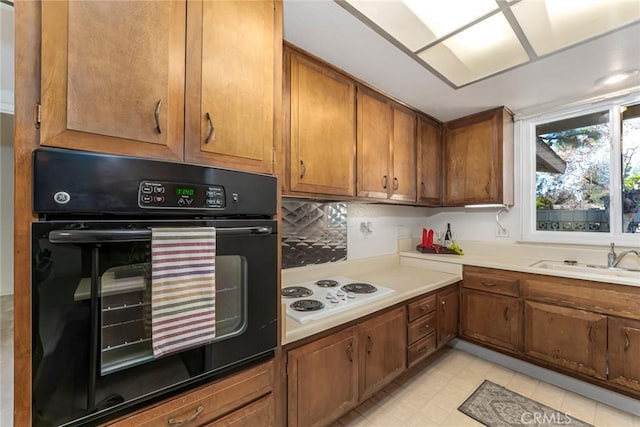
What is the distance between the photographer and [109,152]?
72 centimetres

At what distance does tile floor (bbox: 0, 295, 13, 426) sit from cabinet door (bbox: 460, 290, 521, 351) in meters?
2.81

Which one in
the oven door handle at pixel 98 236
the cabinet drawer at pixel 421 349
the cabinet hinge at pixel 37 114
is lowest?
the cabinet drawer at pixel 421 349

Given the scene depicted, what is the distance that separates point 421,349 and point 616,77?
2340 mm

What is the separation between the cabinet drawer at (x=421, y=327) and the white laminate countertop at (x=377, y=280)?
0.22m

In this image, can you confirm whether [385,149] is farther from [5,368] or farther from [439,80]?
[5,368]

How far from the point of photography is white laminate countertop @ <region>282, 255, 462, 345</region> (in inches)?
48.2

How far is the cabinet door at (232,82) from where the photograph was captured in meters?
0.86

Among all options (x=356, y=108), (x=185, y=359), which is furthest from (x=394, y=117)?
(x=185, y=359)

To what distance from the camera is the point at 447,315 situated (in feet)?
7.24

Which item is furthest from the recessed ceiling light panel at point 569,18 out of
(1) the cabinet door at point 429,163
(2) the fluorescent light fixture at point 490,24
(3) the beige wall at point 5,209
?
(3) the beige wall at point 5,209

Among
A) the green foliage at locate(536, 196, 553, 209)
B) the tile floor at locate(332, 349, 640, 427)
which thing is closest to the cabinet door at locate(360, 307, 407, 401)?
the tile floor at locate(332, 349, 640, 427)

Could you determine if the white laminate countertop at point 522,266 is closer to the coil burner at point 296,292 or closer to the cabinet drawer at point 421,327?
the cabinet drawer at point 421,327

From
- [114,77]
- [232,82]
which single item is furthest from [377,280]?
[114,77]

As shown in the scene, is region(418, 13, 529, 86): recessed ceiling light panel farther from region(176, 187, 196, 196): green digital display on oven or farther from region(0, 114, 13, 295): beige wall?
region(0, 114, 13, 295): beige wall
